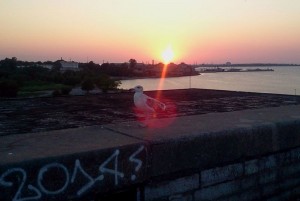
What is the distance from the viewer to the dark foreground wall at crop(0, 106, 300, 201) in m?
2.19

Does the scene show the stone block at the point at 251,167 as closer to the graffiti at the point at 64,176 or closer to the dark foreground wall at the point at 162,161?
the dark foreground wall at the point at 162,161

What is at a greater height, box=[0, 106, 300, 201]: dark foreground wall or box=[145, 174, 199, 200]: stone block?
box=[0, 106, 300, 201]: dark foreground wall

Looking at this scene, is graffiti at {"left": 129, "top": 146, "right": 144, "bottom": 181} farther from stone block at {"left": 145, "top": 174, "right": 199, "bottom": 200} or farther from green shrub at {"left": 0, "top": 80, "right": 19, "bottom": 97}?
green shrub at {"left": 0, "top": 80, "right": 19, "bottom": 97}

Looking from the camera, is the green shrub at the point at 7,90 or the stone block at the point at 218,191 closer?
the stone block at the point at 218,191

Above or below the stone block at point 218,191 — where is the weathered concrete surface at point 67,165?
above

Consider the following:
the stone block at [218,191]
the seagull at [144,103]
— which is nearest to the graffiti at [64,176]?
the stone block at [218,191]

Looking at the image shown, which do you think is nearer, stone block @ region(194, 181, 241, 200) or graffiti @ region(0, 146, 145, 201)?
graffiti @ region(0, 146, 145, 201)

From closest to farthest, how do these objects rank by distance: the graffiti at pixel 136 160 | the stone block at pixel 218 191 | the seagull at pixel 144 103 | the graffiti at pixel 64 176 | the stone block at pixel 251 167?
1. the graffiti at pixel 64 176
2. the graffiti at pixel 136 160
3. the stone block at pixel 218 191
4. the stone block at pixel 251 167
5. the seagull at pixel 144 103

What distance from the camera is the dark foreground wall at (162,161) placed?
7.17 feet

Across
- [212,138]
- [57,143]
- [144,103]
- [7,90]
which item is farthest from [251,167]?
[7,90]

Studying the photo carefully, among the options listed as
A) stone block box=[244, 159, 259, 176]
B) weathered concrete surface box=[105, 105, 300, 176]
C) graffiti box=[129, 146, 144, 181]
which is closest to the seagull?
weathered concrete surface box=[105, 105, 300, 176]

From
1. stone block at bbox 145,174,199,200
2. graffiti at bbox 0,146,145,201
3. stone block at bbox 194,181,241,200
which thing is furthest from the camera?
stone block at bbox 194,181,241,200

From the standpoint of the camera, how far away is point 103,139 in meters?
2.72

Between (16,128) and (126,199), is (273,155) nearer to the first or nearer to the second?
(126,199)
